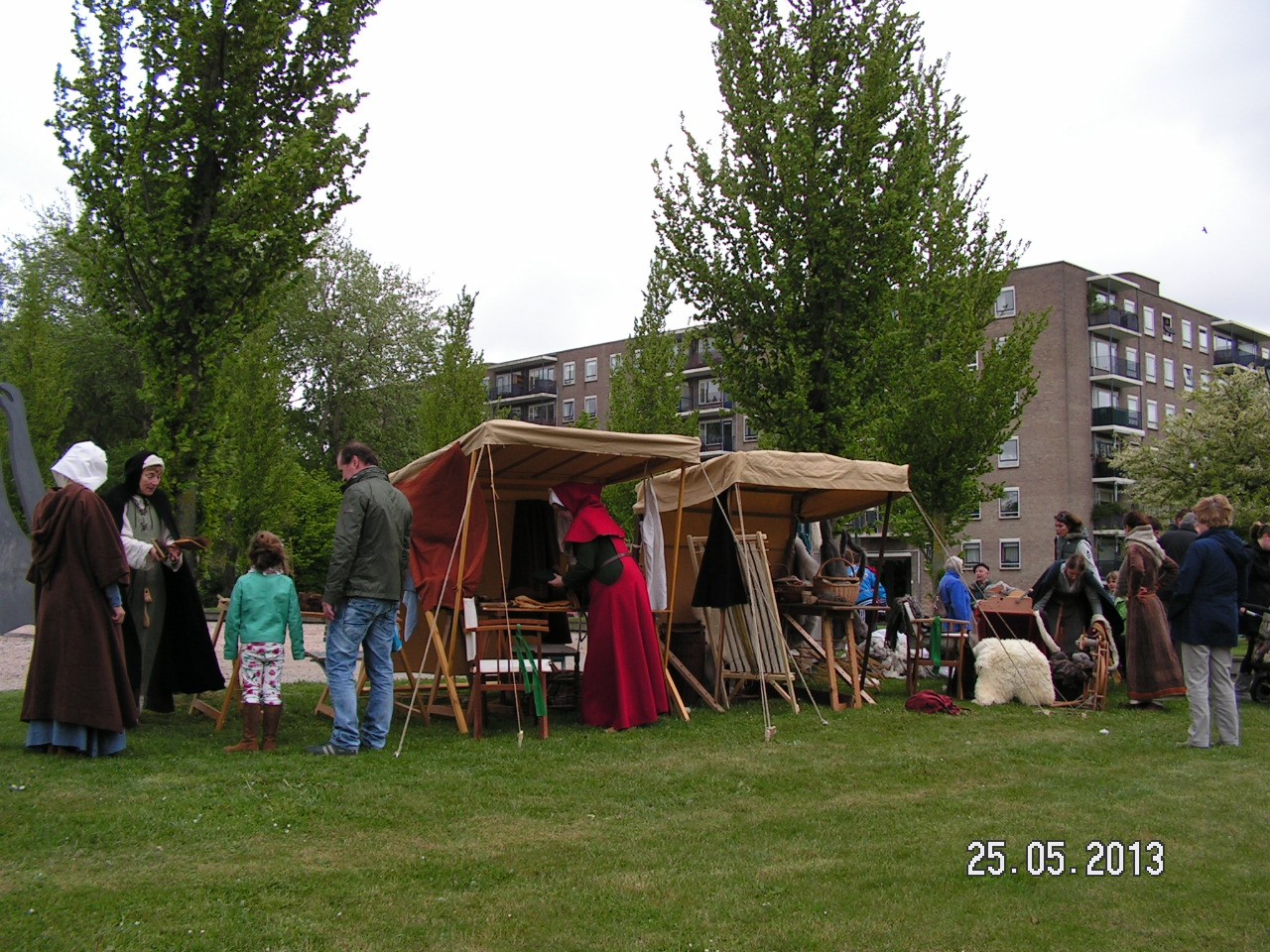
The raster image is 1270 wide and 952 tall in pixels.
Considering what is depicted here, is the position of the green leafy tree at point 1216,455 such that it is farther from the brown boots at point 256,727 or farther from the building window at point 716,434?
the brown boots at point 256,727

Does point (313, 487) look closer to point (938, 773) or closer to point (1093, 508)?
point (938, 773)

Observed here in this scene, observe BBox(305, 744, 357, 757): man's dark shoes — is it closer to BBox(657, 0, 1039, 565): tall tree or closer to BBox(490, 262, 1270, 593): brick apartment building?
BBox(657, 0, 1039, 565): tall tree

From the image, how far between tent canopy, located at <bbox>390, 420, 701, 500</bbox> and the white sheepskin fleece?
3556 mm

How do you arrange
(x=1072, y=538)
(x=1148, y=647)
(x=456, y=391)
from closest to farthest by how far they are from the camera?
(x=1148, y=647) < (x=1072, y=538) < (x=456, y=391)

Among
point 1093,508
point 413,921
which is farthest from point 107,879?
point 1093,508

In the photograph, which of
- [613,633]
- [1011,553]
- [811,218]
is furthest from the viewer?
[1011,553]

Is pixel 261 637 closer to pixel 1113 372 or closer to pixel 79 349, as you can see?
pixel 79 349

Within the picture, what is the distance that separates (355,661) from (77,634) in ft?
5.85

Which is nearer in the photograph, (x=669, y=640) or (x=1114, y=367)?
(x=669, y=640)

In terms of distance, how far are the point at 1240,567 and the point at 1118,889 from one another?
495cm

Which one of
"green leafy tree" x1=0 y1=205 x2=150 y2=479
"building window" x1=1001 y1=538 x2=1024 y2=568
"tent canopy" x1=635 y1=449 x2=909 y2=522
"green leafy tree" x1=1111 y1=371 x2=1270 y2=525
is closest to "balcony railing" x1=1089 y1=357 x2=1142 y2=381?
"building window" x1=1001 y1=538 x2=1024 y2=568

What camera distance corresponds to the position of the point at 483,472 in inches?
416

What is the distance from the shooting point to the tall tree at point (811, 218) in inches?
580

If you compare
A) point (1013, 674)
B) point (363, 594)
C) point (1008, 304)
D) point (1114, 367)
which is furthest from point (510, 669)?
point (1114, 367)
